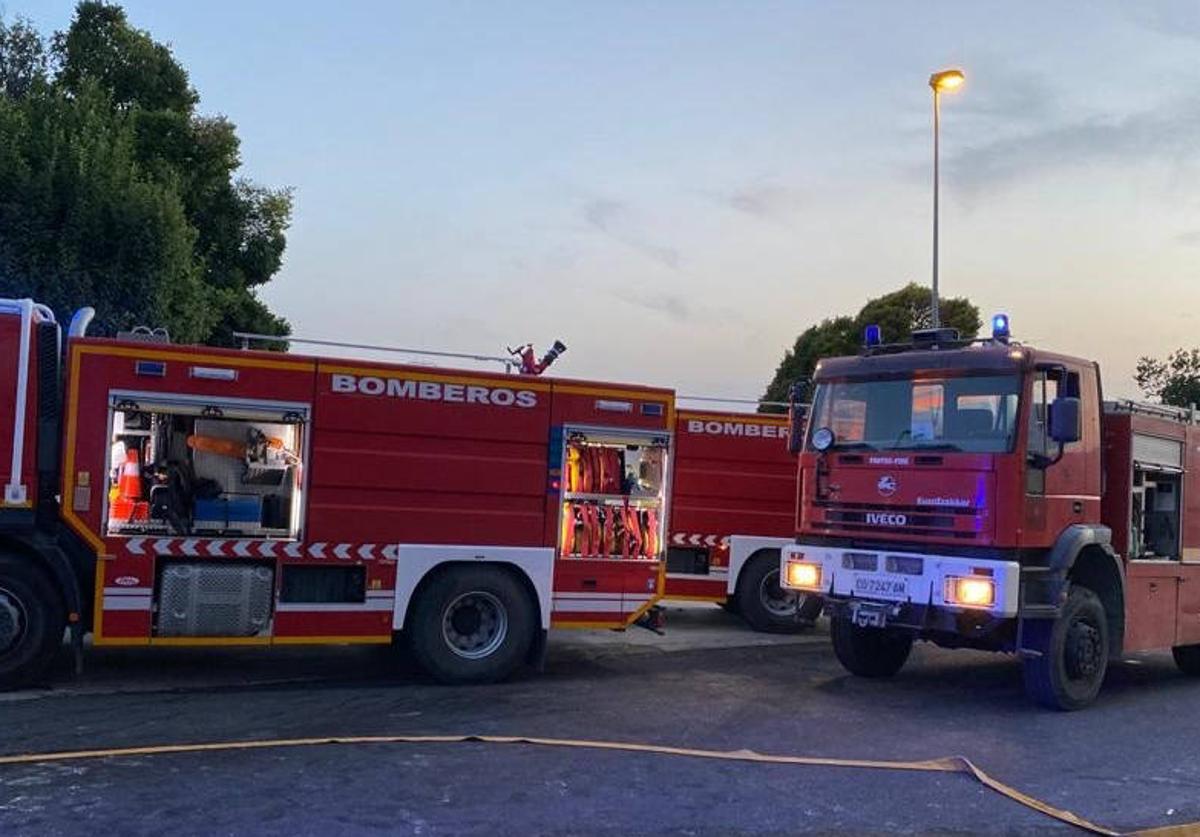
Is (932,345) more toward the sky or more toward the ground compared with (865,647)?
more toward the sky

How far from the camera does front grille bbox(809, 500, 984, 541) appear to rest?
903 cm

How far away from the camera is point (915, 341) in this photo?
10102 millimetres

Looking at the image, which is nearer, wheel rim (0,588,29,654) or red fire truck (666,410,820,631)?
wheel rim (0,588,29,654)

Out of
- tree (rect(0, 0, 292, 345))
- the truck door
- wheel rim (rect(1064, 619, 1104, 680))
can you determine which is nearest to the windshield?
the truck door

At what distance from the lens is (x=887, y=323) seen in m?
35.5

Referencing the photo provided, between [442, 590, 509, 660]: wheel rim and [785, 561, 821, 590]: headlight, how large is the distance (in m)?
2.53

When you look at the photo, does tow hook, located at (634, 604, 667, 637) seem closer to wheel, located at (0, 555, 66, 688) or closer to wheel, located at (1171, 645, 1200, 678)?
wheel, located at (0, 555, 66, 688)

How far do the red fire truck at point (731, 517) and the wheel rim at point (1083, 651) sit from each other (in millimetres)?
4290

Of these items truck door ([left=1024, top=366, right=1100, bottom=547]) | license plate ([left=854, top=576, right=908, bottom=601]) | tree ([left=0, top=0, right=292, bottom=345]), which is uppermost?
tree ([left=0, top=0, right=292, bottom=345])

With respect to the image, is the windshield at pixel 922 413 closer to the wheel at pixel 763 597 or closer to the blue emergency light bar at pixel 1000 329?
the blue emergency light bar at pixel 1000 329

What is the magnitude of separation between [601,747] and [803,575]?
3.34 m

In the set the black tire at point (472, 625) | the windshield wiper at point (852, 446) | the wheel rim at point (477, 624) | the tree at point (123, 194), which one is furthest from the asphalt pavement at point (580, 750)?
the tree at point (123, 194)

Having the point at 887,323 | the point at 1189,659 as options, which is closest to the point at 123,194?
the point at 1189,659

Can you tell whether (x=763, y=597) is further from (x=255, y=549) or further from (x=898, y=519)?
(x=255, y=549)
